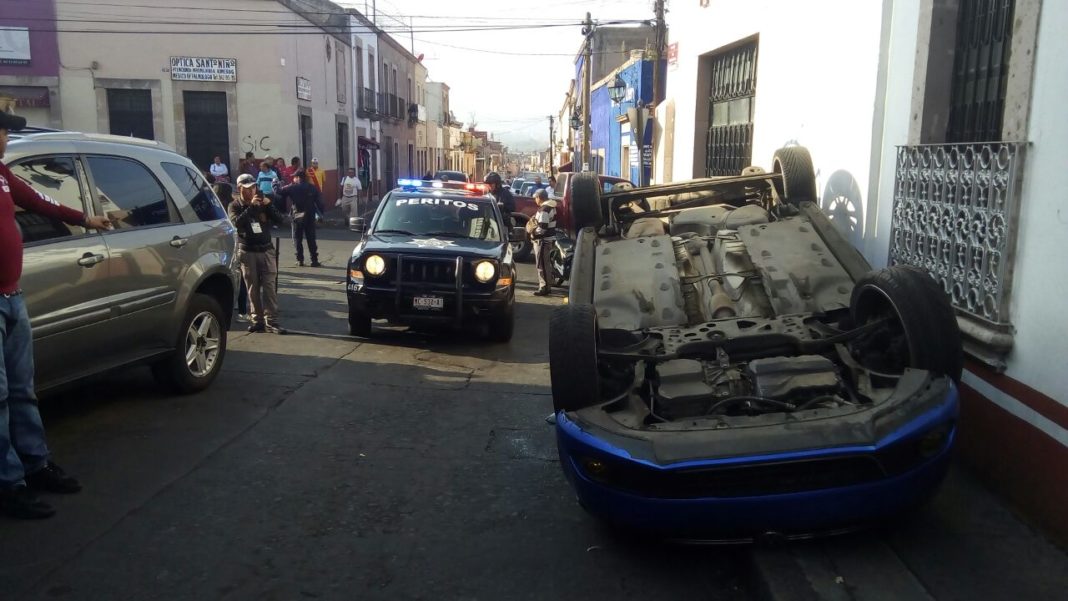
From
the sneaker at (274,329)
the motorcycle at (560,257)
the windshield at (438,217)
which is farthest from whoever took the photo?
the motorcycle at (560,257)

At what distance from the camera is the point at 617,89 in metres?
27.8

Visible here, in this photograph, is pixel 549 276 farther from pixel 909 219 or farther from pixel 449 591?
pixel 449 591

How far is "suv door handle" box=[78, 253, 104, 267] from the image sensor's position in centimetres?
527

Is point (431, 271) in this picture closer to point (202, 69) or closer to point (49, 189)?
point (49, 189)

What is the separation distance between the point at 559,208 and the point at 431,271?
4840 millimetres

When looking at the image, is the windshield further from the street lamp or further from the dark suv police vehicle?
the street lamp

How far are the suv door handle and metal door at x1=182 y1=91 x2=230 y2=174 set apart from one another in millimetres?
22392

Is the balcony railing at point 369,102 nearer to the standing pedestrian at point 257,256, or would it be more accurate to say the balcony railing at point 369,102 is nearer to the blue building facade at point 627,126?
the blue building facade at point 627,126

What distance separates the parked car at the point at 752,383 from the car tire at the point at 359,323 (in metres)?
3.84

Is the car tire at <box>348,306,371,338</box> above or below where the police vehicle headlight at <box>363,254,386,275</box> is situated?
below

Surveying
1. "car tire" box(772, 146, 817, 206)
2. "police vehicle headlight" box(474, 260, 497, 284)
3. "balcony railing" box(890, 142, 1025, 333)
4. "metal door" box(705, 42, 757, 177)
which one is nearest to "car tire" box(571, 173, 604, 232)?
"car tire" box(772, 146, 817, 206)

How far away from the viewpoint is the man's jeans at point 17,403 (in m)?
4.24

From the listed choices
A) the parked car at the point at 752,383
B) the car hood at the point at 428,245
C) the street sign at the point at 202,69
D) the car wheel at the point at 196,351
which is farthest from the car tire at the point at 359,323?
the street sign at the point at 202,69

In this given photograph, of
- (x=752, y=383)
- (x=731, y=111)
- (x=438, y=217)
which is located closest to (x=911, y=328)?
(x=752, y=383)
